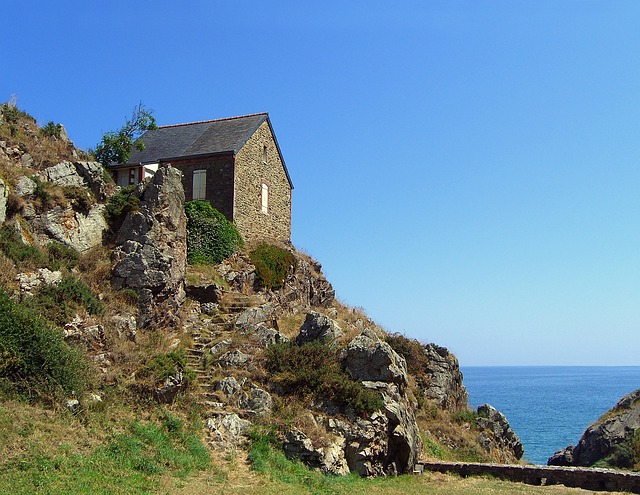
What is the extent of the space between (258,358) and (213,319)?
3768 millimetres

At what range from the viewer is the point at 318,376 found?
20828 millimetres

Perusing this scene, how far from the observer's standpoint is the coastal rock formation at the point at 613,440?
29.9 m

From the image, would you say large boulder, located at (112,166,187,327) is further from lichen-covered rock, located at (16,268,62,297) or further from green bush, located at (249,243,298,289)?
green bush, located at (249,243,298,289)

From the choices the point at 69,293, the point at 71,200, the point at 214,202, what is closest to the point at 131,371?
the point at 69,293

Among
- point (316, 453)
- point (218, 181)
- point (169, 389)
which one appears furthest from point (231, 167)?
point (316, 453)

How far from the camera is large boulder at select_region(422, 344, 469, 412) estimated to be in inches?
1108

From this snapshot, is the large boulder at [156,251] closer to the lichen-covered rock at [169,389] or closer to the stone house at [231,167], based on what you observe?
the lichen-covered rock at [169,389]

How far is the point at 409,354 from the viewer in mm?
28750

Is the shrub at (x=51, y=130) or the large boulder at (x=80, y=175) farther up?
the shrub at (x=51, y=130)

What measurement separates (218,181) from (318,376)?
14.1m

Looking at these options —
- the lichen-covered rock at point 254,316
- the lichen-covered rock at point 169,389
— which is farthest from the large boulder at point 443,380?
the lichen-covered rock at point 169,389

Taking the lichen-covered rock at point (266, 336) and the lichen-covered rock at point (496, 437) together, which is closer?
the lichen-covered rock at point (266, 336)

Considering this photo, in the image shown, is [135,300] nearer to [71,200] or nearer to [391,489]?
[71,200]

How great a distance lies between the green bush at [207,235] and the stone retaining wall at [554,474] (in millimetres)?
13474
